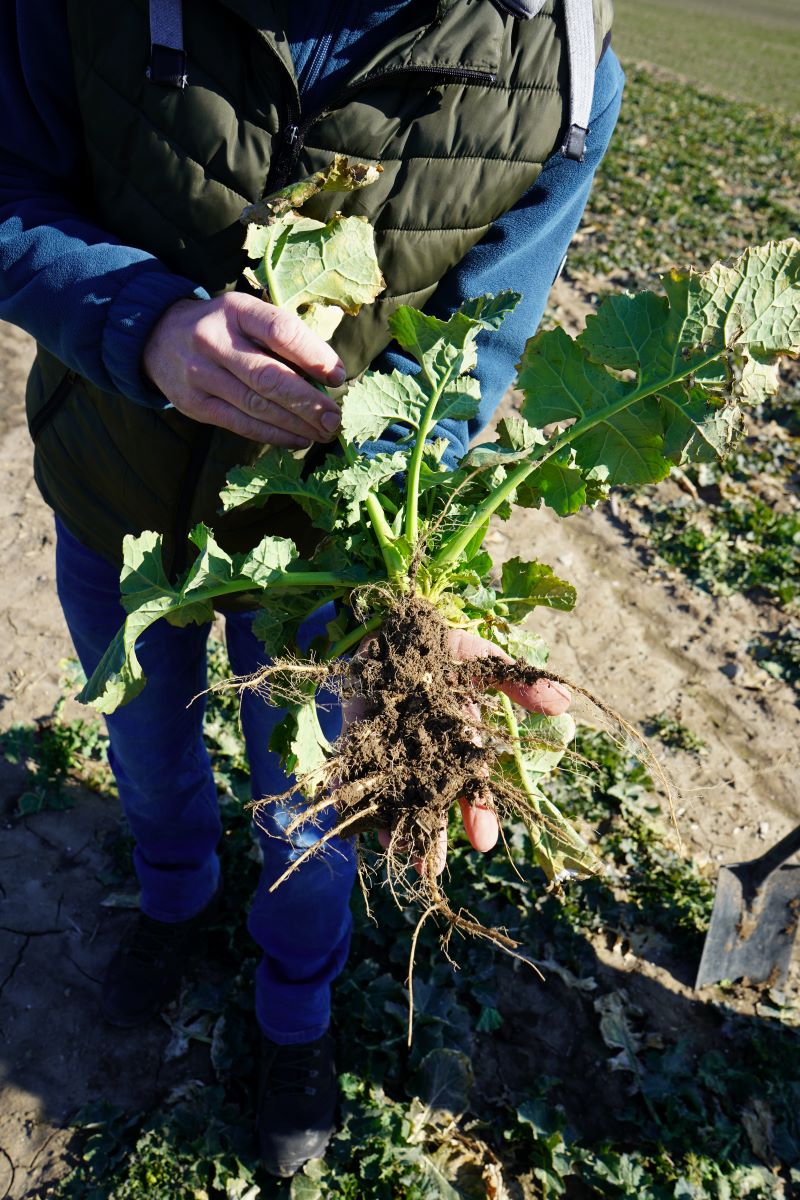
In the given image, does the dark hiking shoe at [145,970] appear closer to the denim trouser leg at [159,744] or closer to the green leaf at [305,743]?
the denim trouser leg at [159,744]

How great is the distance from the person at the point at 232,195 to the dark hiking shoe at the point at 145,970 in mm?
1449

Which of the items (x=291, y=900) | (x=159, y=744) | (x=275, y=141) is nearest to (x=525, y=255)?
(x=275, y=141)

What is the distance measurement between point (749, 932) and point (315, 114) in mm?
2992

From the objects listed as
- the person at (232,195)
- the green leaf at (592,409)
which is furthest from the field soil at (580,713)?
the person at (232,195)

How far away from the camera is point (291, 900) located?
2.36 metres

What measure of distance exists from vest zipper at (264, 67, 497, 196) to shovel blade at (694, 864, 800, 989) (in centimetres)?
280

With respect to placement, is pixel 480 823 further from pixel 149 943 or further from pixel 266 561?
pixel 149 943

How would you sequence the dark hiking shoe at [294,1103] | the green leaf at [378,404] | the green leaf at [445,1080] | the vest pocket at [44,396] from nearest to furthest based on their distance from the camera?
the green leaf at [378,404] → the vest pocket at [44,396] → the dark hiking shoe at [294,1103] → the green leaf at [445,1080]

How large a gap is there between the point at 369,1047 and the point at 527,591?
1.68 meters

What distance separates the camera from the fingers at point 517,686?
6.07ft

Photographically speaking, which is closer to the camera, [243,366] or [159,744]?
[243,366]

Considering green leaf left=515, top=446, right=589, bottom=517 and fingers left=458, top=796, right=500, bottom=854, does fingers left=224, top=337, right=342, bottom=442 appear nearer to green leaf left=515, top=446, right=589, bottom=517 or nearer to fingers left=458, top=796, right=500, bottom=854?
green leaf left=515, top=446, right=589, bottom=517

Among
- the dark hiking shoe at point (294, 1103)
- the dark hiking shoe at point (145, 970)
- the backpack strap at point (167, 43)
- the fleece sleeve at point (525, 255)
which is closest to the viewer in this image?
the backpack strap at point (167, 43)

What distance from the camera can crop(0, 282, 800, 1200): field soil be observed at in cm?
278
